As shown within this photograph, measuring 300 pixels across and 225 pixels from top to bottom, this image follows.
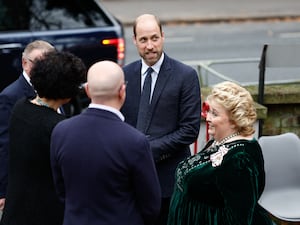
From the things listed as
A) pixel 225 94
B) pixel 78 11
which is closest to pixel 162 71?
pixel 225 94

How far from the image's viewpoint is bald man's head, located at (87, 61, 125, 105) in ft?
11.1

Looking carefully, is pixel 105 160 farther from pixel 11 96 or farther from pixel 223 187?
pixel 11 96

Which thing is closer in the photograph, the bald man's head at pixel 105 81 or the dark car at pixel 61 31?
the bald man's head at pixel 105 81

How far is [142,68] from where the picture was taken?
Answer: 4691mm

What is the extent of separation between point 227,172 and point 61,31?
17.0 ft

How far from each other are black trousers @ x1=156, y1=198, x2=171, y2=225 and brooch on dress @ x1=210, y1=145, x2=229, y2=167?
0.86 m

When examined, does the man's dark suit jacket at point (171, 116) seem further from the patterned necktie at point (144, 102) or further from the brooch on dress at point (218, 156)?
the brooch on dress at point (218, 156)

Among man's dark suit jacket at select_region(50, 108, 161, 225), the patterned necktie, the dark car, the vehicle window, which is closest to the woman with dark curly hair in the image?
man's dark suit jacket at select_region(50, 108, 161, 225)

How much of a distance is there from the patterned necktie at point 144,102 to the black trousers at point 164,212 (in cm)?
49

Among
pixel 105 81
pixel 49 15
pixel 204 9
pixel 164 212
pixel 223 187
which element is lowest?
pixel 164 212

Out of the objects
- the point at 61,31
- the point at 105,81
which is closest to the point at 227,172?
the point at 105,81

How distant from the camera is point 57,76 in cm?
383

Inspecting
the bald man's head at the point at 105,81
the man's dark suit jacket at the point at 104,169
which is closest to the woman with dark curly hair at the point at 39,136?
the man's dark suit jacket at the point at 104,169

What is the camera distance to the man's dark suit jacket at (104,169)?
133 inches
